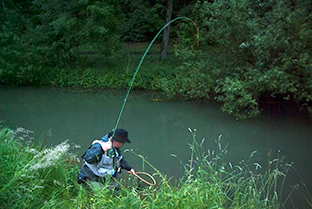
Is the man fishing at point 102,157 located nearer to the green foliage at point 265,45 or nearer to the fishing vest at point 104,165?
the fishing vest at point 104,165

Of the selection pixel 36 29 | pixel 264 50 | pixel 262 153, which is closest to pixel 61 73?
pixel 36 29

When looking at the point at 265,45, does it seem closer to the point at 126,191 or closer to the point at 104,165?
the point at 104,165

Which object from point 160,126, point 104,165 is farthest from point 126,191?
point 160,126

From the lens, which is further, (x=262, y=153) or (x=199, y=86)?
(x=199, y=86)

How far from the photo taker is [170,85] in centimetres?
1522

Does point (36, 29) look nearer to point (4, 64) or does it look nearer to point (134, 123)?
point (4, 64)

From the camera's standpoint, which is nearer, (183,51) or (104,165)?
(104,165)

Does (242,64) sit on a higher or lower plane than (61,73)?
higher

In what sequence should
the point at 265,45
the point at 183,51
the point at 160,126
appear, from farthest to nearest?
the point at 183,51 → the point at 160,126 → the point at 265,45

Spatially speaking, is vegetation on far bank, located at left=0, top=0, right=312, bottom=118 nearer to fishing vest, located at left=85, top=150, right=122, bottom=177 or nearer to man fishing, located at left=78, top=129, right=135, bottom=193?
man fishing, located at left=78, top=129, right=135, bottom=193

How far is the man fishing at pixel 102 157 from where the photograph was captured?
4391 mm

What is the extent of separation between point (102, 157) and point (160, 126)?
713 centimetres

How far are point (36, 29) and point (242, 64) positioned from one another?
12.3 m

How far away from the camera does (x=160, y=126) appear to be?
11586 millimetres
